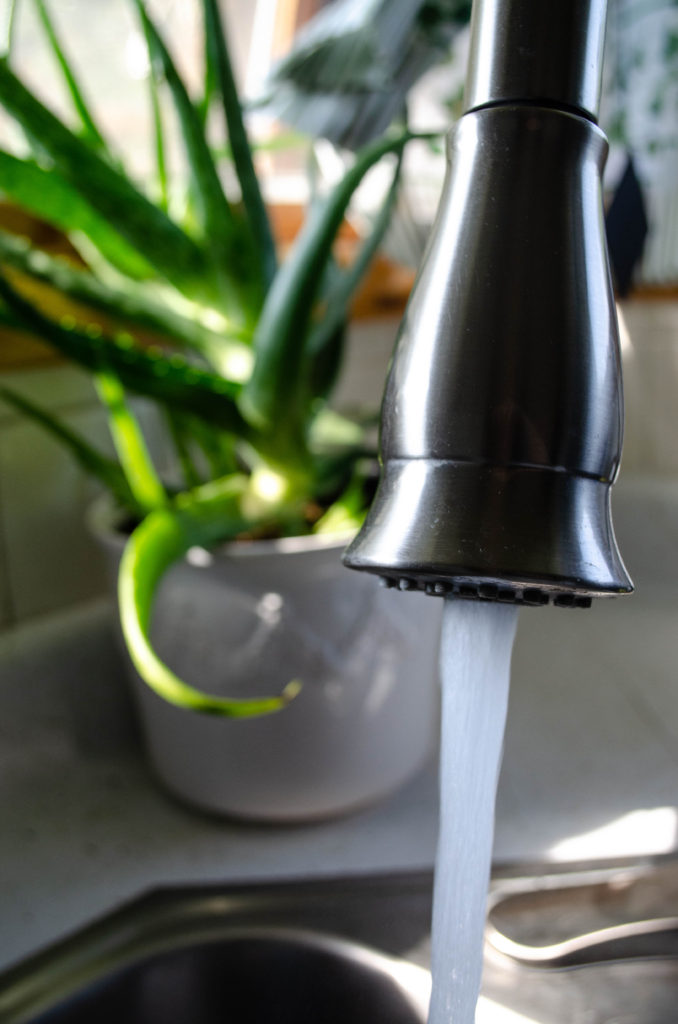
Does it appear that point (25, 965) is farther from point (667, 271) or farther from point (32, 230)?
point (667, 271)

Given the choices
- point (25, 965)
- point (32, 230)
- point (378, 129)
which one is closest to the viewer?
point (25, 965)

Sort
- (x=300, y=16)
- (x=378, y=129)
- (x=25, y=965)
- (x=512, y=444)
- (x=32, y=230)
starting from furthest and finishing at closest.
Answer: (x=300, y=16) < (x=32, y=230) < (x=378, y=129) < (x=25, y=965) < (x=512, y=444)

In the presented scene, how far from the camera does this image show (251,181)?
419 mm

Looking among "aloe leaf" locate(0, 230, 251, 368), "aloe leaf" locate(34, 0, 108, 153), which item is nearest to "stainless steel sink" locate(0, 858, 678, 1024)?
"aloe leaf" locate(0, 230, 251, 368)

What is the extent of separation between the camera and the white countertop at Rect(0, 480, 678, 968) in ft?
1.36

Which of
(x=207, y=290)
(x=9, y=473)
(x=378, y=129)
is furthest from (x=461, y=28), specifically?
(x=9, y=473)

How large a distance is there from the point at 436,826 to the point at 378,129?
1.16ft

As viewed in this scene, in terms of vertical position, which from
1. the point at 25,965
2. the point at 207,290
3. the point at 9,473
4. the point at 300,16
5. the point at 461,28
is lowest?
the point at 25,965

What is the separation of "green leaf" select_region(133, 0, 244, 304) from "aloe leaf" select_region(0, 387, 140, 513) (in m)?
0.10

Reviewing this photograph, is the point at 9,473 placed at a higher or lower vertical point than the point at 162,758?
higher

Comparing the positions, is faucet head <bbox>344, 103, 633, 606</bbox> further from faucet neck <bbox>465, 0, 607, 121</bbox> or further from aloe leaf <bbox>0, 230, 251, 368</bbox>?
aloe leaf <bbox>0, 230, 251, 368</bbox>

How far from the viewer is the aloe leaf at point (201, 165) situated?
0.39 metres

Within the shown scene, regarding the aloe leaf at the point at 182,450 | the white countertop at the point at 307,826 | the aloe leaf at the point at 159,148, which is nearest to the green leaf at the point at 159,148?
the aloe leaf at the point at 159,148

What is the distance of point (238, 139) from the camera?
1.33ft
